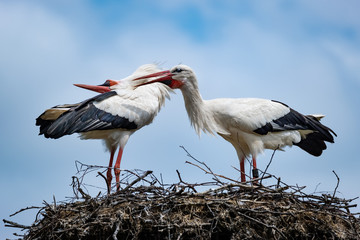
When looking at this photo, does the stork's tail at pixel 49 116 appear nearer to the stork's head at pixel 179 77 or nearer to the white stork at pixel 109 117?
the white stork at pixel 109 117

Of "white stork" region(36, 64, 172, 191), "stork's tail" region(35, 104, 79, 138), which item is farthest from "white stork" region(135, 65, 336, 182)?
"stork's tail" region(35, 104, 79, 138)

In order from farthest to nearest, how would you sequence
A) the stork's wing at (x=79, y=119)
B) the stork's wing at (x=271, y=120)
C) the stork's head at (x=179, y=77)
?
the stork's head at (x=179, y=77) → the stork's wing at (x=271, y=120) → the stork's wing at (x=79, y=119)

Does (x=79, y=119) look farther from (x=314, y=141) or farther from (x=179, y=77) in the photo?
(x=314, y=141)

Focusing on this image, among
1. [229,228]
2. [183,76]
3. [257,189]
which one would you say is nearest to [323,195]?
[257,189]

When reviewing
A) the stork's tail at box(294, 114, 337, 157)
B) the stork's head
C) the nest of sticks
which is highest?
the stork's head

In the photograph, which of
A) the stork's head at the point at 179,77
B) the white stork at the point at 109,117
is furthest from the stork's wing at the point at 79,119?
the stork's head at the point at 179,77

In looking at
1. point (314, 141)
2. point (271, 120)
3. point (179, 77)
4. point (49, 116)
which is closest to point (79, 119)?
point (49, 116)

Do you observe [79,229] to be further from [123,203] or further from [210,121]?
[210,121]

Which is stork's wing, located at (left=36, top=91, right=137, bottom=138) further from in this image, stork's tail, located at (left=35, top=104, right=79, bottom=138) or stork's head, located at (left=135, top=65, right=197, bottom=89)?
stork's head, located at (left=135, top=65, right=197, bottom=89)

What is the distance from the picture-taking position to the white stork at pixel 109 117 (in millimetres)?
7051

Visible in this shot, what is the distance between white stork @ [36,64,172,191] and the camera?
23.1 ft

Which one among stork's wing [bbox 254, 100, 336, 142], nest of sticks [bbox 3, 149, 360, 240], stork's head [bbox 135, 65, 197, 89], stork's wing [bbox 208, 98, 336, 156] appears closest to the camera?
nest of sticks [bbox 3, 149, 360, 240]

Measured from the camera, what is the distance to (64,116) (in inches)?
281

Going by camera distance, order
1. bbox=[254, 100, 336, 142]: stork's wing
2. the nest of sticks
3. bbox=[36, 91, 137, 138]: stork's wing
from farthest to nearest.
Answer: bbox=[254, 100, 336, 142]: stork's wing
bbox=[36, 91, 137, 138]: stork's wing
the nest of sticks
